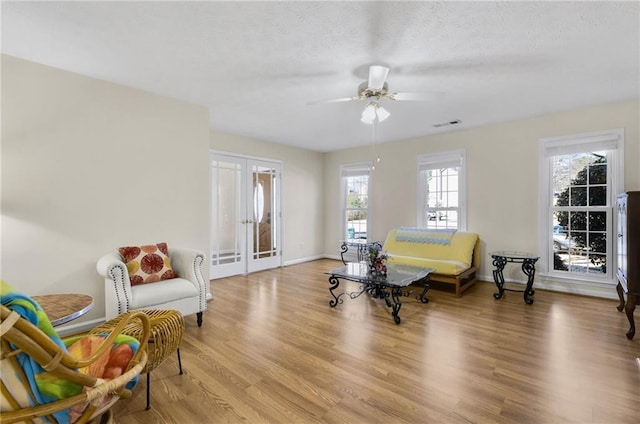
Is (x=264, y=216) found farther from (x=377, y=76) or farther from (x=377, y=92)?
(x=377, y=76)

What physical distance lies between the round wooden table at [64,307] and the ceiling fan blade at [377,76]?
108 inches

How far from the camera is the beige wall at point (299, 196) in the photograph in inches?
237

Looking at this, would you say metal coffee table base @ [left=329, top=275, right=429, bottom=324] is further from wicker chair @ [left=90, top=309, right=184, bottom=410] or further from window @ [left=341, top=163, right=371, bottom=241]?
window @ [left=341, top=163, right=371, bottom=241]

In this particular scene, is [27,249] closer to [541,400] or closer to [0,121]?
[0,121]

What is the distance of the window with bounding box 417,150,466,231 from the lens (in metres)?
5.11

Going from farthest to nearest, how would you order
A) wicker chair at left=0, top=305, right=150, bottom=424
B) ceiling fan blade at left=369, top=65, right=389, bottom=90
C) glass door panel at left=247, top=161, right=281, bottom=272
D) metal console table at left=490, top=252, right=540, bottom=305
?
glass door panel at left=247, top=161, right=281, bottom=272 → metal console table at left=490, top=252, right=540, bottom=305 → ceiling fan blade at left=369, top=65, right=389, bottom=90 → wicker chair at left=0, top=305, right=150, bottom=424

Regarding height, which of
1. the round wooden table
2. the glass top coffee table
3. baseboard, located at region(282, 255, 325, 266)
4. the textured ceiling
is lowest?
baseboard, located at region(282, 255, 325, 266)

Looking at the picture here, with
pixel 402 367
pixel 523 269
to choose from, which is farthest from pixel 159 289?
pixel 523 269

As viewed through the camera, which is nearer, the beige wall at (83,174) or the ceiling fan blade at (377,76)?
the ceiling fan blade at (377,76)

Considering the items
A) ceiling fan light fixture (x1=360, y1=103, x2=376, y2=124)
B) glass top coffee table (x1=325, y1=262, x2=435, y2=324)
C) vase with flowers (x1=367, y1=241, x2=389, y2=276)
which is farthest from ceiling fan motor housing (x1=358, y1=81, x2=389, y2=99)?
glass top coffee table (x1=325, y1=262, x2=435, y2=324)

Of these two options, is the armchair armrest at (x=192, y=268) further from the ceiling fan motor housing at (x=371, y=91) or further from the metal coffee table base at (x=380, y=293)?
the ceiling fan motor housing at (x=371, y=91)

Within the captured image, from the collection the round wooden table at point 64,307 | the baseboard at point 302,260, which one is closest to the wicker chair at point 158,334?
the round wooden table at point 64,307

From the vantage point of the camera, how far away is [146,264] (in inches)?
120

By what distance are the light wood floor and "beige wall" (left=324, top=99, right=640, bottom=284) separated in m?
1.31
